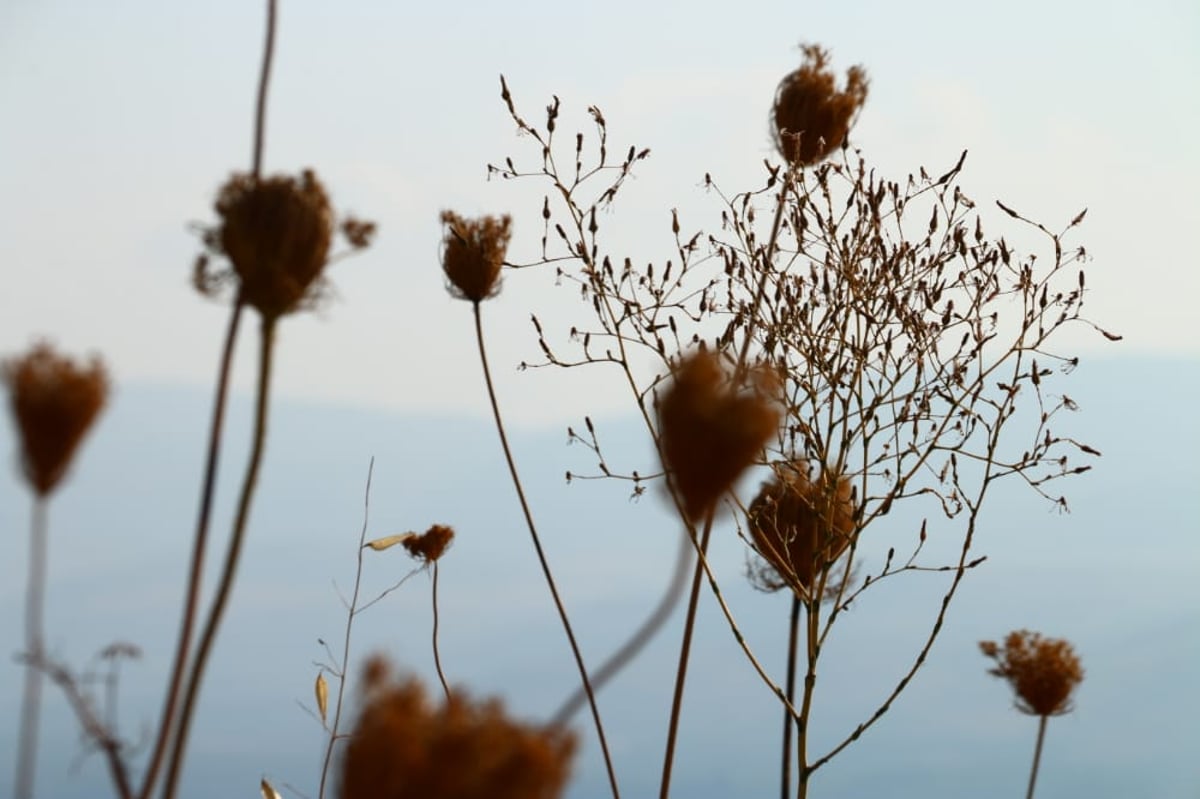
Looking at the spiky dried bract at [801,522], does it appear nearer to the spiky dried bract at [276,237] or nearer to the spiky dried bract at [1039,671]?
the spiky dried bract at [1039,671]

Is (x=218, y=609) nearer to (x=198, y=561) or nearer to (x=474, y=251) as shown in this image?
(x=198, y=561)

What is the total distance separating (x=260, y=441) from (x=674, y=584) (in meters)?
0.37

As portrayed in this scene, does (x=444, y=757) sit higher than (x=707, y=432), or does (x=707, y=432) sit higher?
(x=707, y=432)

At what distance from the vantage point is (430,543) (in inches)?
98.6

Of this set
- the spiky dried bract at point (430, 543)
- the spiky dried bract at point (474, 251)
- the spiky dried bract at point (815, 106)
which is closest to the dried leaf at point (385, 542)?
the spiky dried bract at point (430, 543)

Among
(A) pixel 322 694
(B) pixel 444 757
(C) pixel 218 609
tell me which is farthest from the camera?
(A) pixel 322 694

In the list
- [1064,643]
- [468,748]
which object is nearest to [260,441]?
[468,748]

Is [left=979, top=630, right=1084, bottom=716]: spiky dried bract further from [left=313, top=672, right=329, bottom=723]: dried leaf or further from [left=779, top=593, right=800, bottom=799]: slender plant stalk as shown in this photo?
[left=313, top=672, right=329, bottom=723]: dried leaf

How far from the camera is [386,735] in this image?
82 cm

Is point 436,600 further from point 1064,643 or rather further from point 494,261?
point 1064,643

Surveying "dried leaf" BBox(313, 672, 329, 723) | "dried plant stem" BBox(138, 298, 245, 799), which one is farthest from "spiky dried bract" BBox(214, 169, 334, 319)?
"dried leaf" BBox(313, 672, 329, 723)

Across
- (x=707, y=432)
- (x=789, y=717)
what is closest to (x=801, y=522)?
(x=789, y=717)

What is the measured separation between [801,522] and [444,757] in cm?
198

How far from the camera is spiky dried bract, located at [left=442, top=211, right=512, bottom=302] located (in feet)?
→ 7.52
